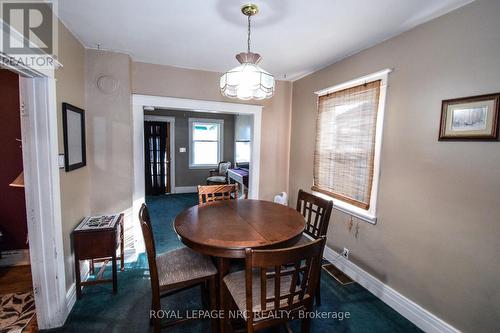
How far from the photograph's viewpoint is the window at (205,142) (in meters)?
6.26

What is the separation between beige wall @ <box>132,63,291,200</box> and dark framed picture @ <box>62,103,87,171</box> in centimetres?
84

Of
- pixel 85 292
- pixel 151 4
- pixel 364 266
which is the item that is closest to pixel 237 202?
pixel 364 266

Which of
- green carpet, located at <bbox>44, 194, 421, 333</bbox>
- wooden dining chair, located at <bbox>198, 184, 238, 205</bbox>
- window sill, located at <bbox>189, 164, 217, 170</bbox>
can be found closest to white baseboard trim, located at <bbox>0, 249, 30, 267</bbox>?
green carpet, located at <bbox>44, 194, 421, 333</bbox>

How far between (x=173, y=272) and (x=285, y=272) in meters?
0.90

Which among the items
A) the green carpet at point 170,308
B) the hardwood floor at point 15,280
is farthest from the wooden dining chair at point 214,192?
the hardwood floor at point 15,280

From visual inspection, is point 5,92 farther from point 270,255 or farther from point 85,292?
point 270,255

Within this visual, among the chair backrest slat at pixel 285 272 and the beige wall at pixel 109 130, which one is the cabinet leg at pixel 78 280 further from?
the chair backrest slat at pixel 285 272

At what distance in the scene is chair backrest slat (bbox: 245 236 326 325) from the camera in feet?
3.56

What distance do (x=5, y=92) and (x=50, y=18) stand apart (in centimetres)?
131

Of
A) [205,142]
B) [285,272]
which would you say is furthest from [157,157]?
[285,272]

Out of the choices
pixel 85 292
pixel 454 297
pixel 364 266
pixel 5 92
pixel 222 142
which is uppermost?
pixel 5 92

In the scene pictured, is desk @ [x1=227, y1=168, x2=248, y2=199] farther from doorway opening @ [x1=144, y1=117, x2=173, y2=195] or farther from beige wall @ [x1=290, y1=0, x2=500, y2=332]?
beige wall @ [x1=290, y1=0, x2=500, y2=332]

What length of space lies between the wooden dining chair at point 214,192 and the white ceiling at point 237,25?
147 cm

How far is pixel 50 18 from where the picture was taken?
5.55 ft
